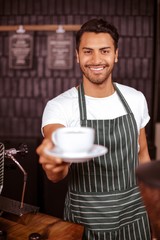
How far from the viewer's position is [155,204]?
130 cm

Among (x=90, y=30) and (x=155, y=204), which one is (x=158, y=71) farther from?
(x=155, y=204)

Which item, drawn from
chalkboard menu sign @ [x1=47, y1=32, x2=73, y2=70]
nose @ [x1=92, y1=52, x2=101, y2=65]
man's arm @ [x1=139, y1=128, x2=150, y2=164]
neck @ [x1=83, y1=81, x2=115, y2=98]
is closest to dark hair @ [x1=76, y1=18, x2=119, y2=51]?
nose @ [x1=92, y1=52, x2=101, y2=65]

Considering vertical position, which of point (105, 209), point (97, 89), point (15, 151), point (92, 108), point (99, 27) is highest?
point (99, 27)

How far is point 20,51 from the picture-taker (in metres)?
4.34

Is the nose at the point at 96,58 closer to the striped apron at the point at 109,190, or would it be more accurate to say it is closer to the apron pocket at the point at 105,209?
the striped apron at the point at 109,190

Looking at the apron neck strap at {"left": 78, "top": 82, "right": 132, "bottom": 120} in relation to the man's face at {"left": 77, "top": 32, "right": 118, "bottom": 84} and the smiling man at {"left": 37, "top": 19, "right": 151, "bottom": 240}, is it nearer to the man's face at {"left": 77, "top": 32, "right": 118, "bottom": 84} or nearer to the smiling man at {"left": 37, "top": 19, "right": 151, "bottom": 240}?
the smiling man at {"left": 37, "top": 19, "right": 151, "bottom": 240}

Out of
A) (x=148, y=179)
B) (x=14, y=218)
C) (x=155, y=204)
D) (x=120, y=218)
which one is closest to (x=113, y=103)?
(x=120, y=218)

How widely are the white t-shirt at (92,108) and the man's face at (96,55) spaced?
0.50ft

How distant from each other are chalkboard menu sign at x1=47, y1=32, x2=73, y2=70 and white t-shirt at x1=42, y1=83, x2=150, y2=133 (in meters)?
2.09

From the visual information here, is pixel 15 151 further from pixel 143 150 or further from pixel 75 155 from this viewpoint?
pixel 143 150

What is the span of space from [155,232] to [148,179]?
377 millimetres

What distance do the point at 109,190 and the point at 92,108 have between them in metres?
0.48

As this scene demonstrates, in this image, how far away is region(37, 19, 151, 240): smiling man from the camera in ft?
6.75

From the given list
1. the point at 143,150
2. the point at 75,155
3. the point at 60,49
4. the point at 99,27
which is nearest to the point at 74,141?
the point at 75,155
